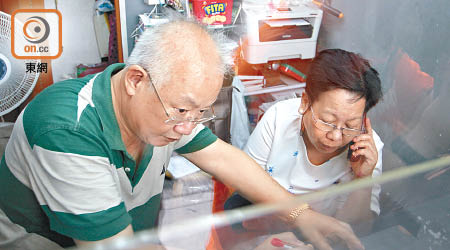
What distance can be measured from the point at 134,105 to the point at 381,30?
6.26ft

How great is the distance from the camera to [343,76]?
141cm

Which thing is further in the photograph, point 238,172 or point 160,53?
point 238,172

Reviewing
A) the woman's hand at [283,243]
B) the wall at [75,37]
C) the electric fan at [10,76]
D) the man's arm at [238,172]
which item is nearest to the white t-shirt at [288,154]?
the man's arm at [238,172]

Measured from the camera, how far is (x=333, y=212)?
796mm

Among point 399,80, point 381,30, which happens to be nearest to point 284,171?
point 399,80

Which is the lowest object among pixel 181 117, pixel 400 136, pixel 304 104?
pixel 400 136

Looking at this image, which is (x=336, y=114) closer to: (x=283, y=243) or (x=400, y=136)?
(x=283, y=243)

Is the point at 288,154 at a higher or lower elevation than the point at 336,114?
lower

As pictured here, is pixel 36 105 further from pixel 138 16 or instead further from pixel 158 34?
pixel 138 16

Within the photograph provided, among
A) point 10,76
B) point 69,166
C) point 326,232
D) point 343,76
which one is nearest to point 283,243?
point 326,232

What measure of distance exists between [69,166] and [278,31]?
215 cm

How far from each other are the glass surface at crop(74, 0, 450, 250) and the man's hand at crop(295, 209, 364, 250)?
2 centimetres

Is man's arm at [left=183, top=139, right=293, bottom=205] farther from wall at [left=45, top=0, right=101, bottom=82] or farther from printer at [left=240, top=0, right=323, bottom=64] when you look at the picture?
wall at [left=45, top=0, right=101, bottom=82]

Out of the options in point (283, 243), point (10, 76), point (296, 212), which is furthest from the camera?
point (10, 76)
